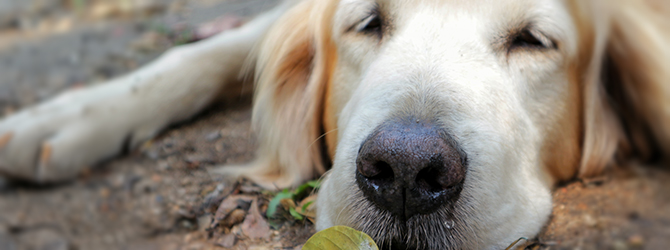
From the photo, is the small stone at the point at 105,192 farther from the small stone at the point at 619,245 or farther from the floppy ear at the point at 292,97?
the small stone at the point at 619,245

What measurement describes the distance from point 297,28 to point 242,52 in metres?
1.01

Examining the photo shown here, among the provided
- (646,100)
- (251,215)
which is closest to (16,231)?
(251,215)

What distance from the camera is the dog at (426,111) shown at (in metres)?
1.76

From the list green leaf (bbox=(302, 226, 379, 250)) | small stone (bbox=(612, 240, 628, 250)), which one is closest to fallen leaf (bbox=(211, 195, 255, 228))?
green leaf (bbox=(302, 226, 379, 250))

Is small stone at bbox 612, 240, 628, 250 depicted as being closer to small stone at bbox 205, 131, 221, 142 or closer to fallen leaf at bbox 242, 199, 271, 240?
fallen leaf at bbox 242, 199, 271, 240

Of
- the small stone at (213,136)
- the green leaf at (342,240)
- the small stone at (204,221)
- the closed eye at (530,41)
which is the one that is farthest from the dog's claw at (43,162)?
the closed eye at (530,41)

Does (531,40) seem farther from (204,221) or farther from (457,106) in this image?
(204,221)

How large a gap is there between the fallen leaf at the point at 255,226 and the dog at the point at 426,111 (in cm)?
31

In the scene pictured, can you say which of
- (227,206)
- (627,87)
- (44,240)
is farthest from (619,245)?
(44,240)

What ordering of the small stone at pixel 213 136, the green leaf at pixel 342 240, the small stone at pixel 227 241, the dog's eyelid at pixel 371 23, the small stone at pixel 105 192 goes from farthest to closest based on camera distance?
the small stone at pixel 213 136
the small stone at pixel 105 192
the dog's eyelid at pixel 371 23
the small stone at pixel 227 241
the green leaf at pixel 342 240

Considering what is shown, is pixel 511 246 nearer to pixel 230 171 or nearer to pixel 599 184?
pixel 599 184

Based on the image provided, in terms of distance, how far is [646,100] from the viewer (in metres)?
2.50

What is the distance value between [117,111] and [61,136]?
418 millimetres

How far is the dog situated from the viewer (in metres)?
1.76
